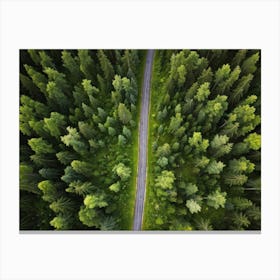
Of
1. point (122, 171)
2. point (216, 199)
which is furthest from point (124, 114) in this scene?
point (216, 199)

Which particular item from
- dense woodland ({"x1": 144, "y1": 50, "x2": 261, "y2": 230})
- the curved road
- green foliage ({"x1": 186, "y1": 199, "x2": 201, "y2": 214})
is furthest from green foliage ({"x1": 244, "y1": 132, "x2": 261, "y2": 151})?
the curved road

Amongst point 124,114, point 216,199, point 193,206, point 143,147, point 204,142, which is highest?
point 124,114

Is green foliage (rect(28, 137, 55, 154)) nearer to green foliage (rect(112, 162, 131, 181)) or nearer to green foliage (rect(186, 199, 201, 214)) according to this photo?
green foliage (rect(112, 162, 131, 181))

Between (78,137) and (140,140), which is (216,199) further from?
(78,137)

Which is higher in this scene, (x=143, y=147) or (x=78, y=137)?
(x=78, y=137)

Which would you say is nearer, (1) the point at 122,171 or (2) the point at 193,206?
(2) the point at 193,206

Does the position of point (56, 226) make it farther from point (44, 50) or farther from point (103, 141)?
point (44, 50)
